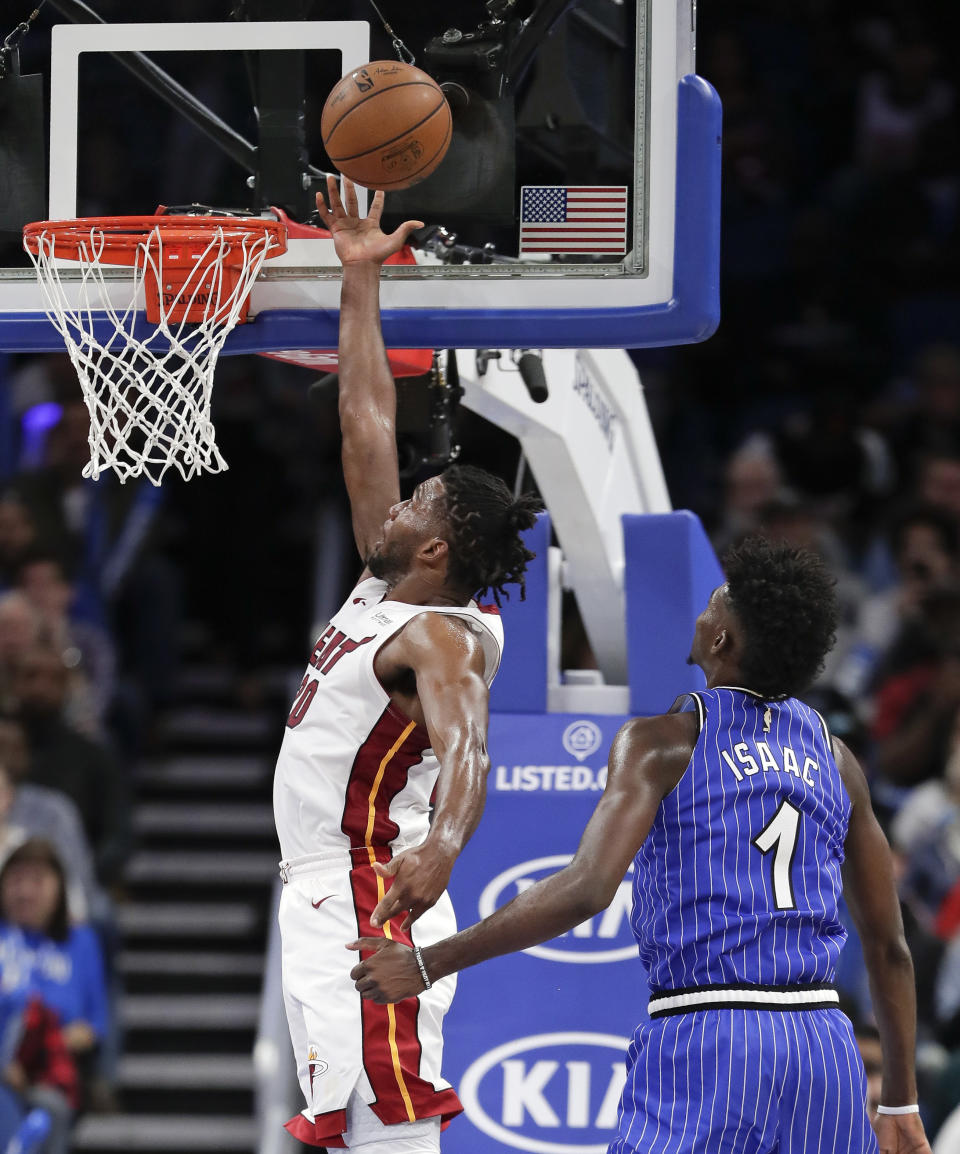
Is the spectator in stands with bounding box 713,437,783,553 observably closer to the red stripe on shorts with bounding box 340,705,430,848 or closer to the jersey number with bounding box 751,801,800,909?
the red stripe on shorts with bounding box 340,705,430,848

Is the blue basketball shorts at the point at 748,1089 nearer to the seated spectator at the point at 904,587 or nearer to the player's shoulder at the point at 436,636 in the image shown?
the player's shoulder at the point at 436,636

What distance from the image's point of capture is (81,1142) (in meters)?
8.39

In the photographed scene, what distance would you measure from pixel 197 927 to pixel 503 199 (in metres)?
5.92

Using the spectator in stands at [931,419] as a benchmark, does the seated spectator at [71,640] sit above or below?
below

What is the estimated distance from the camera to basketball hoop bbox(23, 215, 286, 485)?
420 cm

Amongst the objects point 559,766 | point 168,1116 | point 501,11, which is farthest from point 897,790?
point 501,11

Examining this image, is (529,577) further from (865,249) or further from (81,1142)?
(865,249)

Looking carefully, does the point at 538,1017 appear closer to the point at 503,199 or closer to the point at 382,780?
the point at 382,780

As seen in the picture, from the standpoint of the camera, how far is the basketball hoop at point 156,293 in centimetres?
420

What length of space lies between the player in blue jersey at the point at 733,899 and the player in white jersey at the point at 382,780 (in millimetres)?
328

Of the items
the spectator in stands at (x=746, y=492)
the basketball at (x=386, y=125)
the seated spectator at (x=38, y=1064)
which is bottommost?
the seated spectator at (x=38, y=1064)

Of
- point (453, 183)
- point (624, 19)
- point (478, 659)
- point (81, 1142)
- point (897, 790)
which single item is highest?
point (624, 19)

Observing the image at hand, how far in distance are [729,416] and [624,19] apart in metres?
6.29

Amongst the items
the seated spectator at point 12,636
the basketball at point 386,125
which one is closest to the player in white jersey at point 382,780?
the basketball at point 386,125
